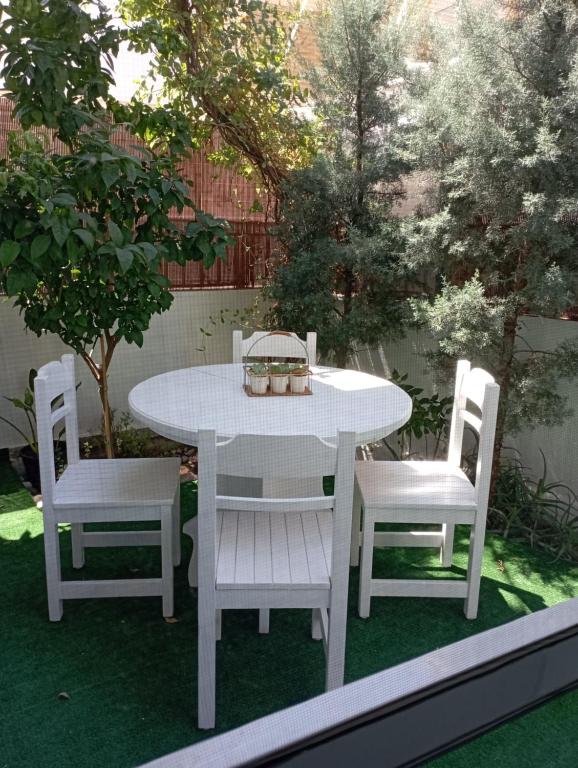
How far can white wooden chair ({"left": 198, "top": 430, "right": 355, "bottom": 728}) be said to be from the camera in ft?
3.94

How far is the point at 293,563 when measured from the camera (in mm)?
1307

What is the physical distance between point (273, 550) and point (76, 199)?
1172mm

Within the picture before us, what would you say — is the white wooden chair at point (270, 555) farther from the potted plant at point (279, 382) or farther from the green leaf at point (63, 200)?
the green leaf at point (63, 200)

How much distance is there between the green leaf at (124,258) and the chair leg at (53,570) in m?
0.69

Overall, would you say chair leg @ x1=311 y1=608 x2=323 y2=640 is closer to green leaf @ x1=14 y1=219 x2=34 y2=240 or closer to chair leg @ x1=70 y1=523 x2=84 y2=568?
chair leg @ x1=70 y1=523 x2=84 y2=568

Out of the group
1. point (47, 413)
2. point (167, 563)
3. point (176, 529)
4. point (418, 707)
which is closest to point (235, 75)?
point (47, 413)

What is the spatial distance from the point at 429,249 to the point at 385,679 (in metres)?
1.99

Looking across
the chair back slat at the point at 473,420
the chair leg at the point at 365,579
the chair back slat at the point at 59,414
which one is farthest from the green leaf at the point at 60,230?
the chair back slat at the point at 473,420

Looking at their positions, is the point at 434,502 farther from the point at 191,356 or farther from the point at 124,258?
the point at 191,356

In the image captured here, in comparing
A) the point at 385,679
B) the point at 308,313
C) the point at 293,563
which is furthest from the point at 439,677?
the point at 308,313

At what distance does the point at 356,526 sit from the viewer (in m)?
1.86

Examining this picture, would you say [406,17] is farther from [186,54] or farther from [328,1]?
[186,54]

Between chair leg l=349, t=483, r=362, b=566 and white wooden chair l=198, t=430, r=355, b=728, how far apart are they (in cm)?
44

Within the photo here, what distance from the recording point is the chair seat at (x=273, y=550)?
125 centimetres
